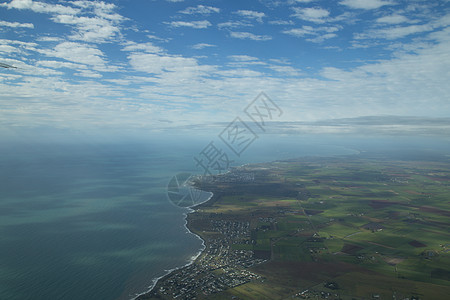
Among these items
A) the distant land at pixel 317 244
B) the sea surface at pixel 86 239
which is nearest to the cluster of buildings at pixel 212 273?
the distant land at pixel 317 244

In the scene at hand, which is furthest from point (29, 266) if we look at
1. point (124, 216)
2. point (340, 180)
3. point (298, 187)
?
point (340, 180)

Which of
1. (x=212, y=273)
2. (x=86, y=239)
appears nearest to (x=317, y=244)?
(x=212, y=273)

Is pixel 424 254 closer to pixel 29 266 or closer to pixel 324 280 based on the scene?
pixel 324 280

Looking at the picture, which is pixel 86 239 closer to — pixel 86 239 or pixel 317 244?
pixel 86 239

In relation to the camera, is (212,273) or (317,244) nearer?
(212,273)

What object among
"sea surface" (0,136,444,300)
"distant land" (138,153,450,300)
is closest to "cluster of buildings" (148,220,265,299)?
"distant land" (138,153,450,300)

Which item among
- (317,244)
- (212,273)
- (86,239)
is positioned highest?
(86,239)

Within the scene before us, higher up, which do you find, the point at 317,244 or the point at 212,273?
the point at 212,273

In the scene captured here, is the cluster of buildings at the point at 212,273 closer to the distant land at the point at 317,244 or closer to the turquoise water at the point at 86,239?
the distant land at the point at 317,244

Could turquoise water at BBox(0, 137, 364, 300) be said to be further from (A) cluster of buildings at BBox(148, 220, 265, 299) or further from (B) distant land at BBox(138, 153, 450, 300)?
(B) distant land at BBox(138, 153, 450, 300)
